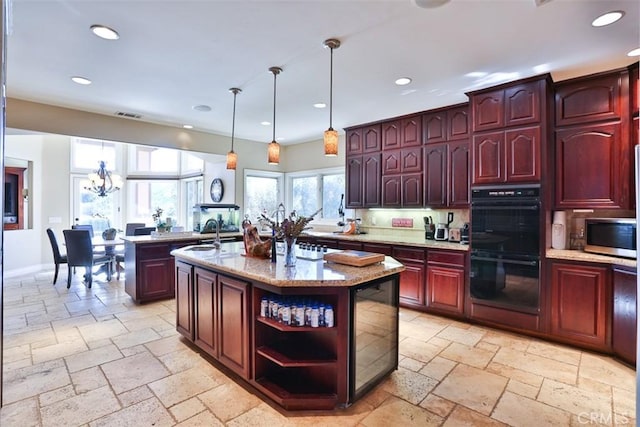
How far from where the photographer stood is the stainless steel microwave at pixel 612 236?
2775 millimetres

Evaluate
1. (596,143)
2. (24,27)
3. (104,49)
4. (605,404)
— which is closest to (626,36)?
(596,143)

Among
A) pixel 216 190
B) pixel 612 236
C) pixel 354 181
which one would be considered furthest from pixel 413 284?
pixel 216 190

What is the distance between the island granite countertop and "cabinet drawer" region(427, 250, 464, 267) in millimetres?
1413

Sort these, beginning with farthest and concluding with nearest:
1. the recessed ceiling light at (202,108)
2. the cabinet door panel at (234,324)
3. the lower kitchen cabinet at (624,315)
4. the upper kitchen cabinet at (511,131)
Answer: the recessed ceiling light at (202,108) < the upper kitchen cabinet at (511,131) < the lower kitchen cabinet at (624,315) < the cabinet door panel at (234,324)

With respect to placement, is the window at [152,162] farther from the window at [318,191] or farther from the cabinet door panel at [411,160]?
the cabinet door panel at [411,160]

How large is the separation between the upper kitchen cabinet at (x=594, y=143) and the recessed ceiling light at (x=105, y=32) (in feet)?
13.4

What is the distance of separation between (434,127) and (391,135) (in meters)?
0.65

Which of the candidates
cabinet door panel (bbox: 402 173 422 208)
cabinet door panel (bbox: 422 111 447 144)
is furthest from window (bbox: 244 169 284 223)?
cabinet door panel (bbox: 422 111 447 144)

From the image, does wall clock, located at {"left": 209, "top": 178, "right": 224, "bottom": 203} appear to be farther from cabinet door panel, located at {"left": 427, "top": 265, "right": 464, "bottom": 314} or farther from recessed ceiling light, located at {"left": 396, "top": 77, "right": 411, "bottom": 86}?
cabinet door panel, located at {"left": 427, "top": 265, "right": 464, "bottom": 314}

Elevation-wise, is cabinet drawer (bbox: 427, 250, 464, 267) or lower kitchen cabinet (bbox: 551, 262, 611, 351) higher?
cabinet drawer (bbox: 427, 250, 464, 267)

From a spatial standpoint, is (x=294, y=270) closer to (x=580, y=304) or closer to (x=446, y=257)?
(x=446, y=257)

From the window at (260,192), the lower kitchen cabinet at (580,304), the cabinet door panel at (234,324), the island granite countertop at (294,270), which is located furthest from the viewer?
the window at (260,192)

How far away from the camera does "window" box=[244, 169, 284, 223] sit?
643 cm

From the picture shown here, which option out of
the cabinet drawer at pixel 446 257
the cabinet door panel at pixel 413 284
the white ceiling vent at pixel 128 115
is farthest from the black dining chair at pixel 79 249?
the cabinet drawer at pixel 446 257
